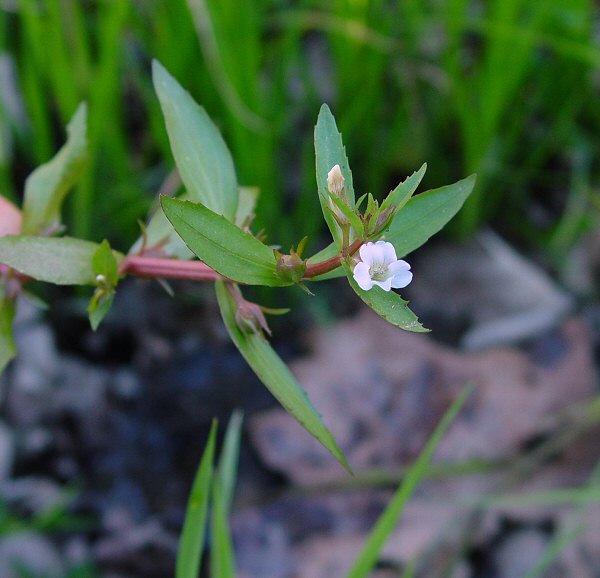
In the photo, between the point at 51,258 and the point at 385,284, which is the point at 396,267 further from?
the point at 51,258

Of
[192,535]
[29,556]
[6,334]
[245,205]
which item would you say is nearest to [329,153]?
[245,205]

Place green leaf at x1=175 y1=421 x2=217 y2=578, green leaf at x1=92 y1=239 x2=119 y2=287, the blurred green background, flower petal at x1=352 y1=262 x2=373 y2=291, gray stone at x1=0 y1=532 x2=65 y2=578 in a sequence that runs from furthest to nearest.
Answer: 1. the blurred green background
2. gray stone at x1=0 y1=532 x2=65 y2=578
3. green leaf at x1=175 y1=421 x2=217 y2=578
4. green leaf at x1=92 y1=239 x2=119 y2=287
5. flower petal at x1=352 y1=262 x2=373 y2=291

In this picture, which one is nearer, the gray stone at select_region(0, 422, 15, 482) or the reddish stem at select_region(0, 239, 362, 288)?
the reddish stem at select_region(0, 239, 362, 288)

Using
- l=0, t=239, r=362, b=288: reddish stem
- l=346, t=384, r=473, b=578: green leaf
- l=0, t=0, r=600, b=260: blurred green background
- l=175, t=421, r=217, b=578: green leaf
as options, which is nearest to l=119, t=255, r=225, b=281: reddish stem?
l=0, t=239, r=362, b=288: reddish stem

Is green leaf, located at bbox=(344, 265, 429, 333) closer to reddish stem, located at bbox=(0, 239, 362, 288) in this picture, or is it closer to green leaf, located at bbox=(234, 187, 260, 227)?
reddish stem, located at bbox=(0, 239, 362, 288)

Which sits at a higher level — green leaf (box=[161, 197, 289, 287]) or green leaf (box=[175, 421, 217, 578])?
green leaf (box=[161, 197, 289, 287])

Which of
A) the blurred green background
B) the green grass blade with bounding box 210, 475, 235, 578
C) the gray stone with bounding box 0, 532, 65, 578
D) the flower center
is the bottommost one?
the gray stone with bounding box 0, 532, 65, 578
